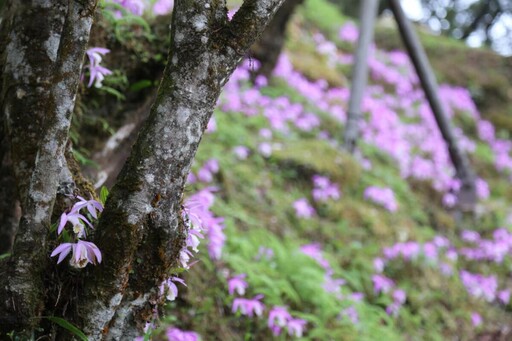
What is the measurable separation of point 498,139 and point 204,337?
10328mm

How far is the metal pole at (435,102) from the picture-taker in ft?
Answer: 24.1

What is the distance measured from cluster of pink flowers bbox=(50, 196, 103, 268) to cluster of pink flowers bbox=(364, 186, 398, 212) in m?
5.46

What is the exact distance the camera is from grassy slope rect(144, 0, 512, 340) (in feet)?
12.5

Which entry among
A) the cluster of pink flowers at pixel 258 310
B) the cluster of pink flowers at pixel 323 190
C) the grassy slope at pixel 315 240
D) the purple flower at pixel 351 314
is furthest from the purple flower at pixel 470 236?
the cluster of pink flowers at pixel 258 310

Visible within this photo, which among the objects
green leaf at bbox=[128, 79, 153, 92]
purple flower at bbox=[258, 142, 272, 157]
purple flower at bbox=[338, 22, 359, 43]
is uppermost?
→ purple flower at bbox=[338, 22, 359, 43]

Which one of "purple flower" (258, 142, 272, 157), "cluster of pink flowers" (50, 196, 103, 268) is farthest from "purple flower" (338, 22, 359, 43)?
"cluster of pink flowers" (50, 196, 103, 268)

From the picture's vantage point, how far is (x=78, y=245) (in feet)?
5.90

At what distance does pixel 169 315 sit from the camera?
3299mm

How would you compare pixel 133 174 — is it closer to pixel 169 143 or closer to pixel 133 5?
pixel 169 143

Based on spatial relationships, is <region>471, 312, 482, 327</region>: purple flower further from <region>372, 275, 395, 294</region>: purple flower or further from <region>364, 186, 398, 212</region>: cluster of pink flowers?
<region>364, 186, 398, 212</region>: cluster of pink flowers

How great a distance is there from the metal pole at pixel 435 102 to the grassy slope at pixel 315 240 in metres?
0.48

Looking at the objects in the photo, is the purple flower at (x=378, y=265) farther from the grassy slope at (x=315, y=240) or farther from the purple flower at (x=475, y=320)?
the purple flower at (x=475, y=320)

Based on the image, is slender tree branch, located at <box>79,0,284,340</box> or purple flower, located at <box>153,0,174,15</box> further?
purple flower, located at <box>153,0,174,15</box>

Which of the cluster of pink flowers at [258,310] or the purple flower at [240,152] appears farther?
the purple flower at [240,152]
